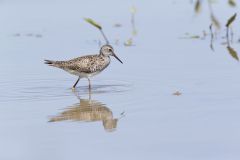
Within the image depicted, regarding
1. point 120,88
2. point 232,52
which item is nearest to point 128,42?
point 232,52

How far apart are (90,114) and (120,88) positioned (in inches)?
70.6

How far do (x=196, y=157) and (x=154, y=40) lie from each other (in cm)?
801

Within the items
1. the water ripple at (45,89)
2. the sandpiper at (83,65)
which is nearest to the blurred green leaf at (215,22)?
the sandpiper at (83,65)

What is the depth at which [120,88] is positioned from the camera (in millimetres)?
12648

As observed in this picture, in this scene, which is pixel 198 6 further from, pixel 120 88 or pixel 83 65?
pixel 120 88

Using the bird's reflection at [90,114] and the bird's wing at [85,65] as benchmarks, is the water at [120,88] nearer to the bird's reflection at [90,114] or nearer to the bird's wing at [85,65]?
the bird's reflection at [90,114]

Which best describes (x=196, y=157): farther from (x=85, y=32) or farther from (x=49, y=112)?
(x=85, y=32)

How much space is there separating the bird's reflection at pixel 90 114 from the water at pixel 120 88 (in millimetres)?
15

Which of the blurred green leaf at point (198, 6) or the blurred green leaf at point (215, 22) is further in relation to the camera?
the blurred green leaf at point (198, 6)

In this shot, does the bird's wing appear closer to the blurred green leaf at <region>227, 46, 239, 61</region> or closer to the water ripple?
the water ripple

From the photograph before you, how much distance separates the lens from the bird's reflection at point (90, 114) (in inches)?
402

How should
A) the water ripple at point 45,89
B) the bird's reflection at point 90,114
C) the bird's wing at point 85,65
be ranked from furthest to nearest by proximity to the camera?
the bird's wing at point 85,65, the water ripple at point 45,89, the bird's reflection at point 90,114

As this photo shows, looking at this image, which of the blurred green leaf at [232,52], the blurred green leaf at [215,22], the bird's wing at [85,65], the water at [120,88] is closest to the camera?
the water at [120,88]

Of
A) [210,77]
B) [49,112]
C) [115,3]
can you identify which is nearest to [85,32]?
[115,3]
